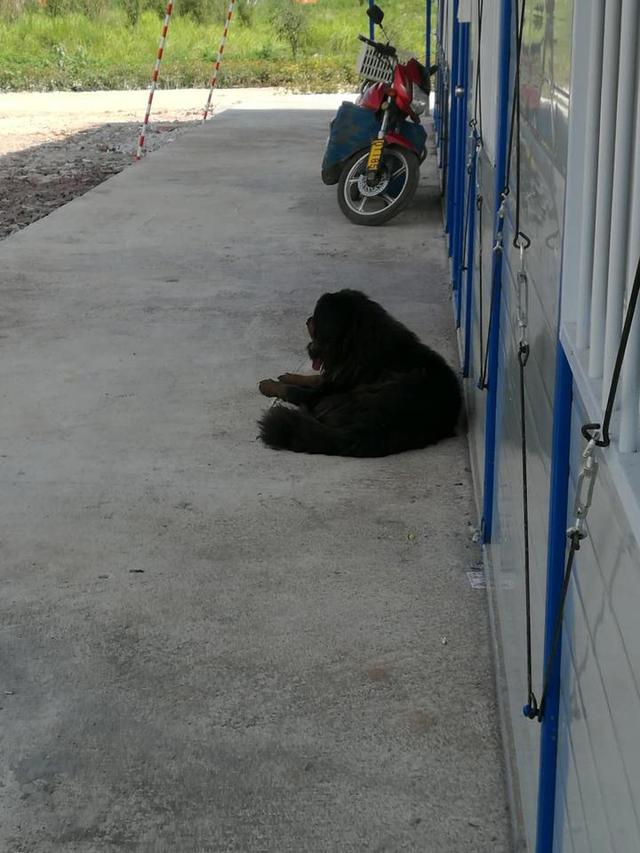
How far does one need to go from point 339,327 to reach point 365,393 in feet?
1.25

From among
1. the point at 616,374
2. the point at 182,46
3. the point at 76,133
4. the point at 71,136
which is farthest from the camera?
the point at 182,46

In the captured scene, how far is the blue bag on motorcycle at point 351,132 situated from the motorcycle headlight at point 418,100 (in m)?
0.13

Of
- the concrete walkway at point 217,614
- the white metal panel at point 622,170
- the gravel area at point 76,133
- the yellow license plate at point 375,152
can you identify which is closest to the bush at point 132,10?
the gravel area at point 76,133

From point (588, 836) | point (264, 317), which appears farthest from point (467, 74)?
point (588, 836)

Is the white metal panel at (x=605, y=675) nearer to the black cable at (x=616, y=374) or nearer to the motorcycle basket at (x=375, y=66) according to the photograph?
the black cable at (x=616, y=374)

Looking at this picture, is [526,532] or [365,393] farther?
[365,393]

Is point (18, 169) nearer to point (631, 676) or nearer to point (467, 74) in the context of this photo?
point (467, 74)

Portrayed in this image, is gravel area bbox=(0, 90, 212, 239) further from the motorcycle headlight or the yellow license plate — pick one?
the motorcycle headlight

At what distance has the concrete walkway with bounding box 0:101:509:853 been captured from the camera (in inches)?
114

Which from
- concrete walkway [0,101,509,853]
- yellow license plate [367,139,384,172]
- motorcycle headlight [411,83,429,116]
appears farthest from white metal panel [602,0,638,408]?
motorcycle headlight [411,83,429,116]

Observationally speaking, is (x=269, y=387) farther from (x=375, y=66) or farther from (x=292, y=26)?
(x=292, y=26)

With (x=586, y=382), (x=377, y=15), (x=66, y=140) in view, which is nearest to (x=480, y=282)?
(x=586, y=382)

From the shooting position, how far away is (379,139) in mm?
9930

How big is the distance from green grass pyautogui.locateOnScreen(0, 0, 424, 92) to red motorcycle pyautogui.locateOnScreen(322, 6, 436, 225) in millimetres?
14448
